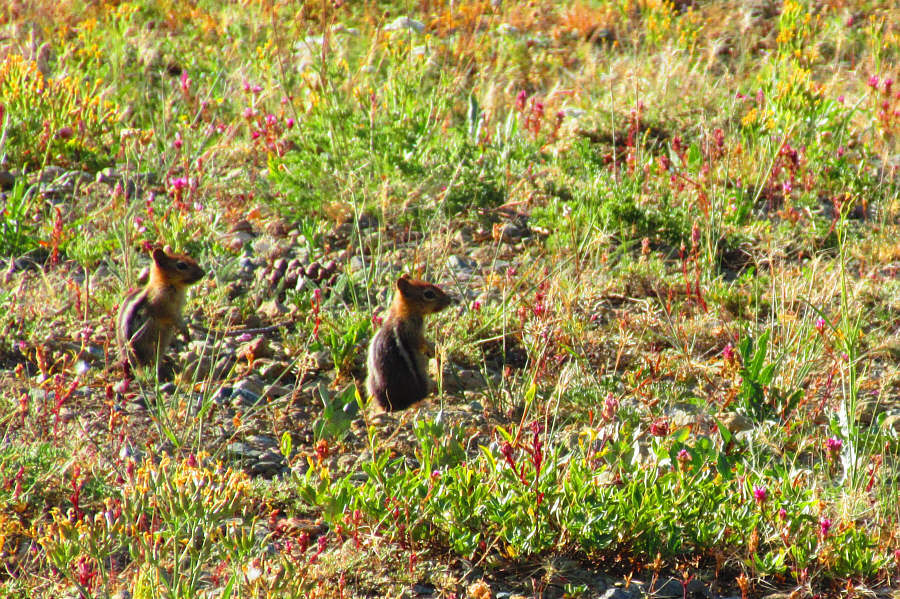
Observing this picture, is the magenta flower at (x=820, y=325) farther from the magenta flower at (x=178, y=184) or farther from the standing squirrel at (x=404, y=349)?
the magenta flower at (x=178, y=184)

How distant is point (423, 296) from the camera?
541 centimetres

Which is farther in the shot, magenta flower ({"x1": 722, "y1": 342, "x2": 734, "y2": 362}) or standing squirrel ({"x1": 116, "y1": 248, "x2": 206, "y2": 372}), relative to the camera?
standing squirrel ({"x1": 116, "y1": 248, "x2": 206, "y2": 372})

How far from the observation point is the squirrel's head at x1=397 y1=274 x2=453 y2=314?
5379 millimetres

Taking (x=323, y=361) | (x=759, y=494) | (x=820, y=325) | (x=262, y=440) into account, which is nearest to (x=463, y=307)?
(x=323, y=361)

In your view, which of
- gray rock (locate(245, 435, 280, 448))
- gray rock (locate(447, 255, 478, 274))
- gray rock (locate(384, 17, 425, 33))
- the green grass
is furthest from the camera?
gray rock (locate(384, 17, 425, 33))

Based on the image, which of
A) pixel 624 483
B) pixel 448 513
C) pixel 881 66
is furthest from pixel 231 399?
pixel 881 66

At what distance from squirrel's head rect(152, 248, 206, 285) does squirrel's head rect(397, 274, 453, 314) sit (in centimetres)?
119

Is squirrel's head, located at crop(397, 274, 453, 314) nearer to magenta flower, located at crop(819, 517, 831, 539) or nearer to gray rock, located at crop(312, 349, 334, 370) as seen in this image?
gray rock, located at crop(312, 349, 334, 370)

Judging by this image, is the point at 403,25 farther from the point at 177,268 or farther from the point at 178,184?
the point at 177,268

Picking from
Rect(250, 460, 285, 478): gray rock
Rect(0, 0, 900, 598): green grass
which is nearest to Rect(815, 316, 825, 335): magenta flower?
Rect(0, 0, 900, 598): green grass

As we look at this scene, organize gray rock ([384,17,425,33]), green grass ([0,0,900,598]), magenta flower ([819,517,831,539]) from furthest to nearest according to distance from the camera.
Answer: gray rock ([384,17,425,33]) → green grass ([0,0,900,598]) → magenta flower ([819,517,831,539])

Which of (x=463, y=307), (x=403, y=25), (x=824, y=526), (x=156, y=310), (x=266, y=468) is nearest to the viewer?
(x=824, y=526)

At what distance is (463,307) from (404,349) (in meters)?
0.85

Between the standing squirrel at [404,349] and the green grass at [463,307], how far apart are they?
0.45 feet
